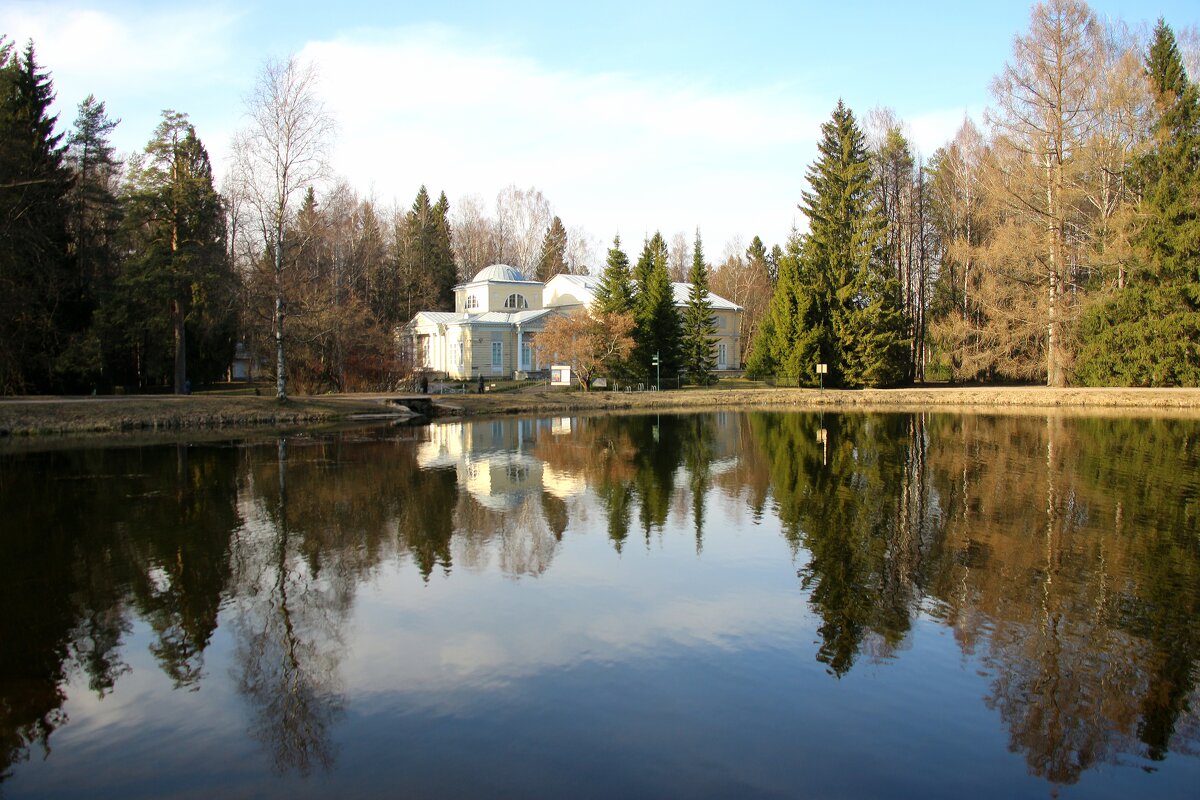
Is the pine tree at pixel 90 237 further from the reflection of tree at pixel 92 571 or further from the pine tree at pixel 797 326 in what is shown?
the pine tree at pixel 797 326

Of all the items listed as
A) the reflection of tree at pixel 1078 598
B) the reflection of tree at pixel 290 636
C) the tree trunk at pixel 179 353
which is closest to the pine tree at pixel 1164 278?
the reflection of tree at pixel 1078 598

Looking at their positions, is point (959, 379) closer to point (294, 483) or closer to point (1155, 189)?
point (1155, 189)

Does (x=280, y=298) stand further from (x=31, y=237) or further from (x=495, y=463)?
(x=495, y=463)

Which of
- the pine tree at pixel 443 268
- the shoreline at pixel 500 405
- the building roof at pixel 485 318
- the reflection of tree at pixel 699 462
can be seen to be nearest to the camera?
the reflection of tree at pixel 699 462

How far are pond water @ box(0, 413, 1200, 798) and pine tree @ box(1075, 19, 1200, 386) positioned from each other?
27491 millimetres

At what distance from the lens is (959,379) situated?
5003 centimetres

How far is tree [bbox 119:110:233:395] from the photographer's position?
36375mm

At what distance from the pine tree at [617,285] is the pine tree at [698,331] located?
477 cm

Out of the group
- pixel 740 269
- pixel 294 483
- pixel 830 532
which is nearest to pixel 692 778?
pixel 830 532

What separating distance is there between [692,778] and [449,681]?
230 centimetres

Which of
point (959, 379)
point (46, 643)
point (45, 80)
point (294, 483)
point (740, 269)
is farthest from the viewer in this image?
point (740, 269)

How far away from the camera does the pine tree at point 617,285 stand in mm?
47000

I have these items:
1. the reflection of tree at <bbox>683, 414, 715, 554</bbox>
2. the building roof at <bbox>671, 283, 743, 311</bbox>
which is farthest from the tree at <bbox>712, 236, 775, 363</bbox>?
the reflection of tree at <bbox>683, 414, 715, 554</bbox>

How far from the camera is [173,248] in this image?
123 feet
